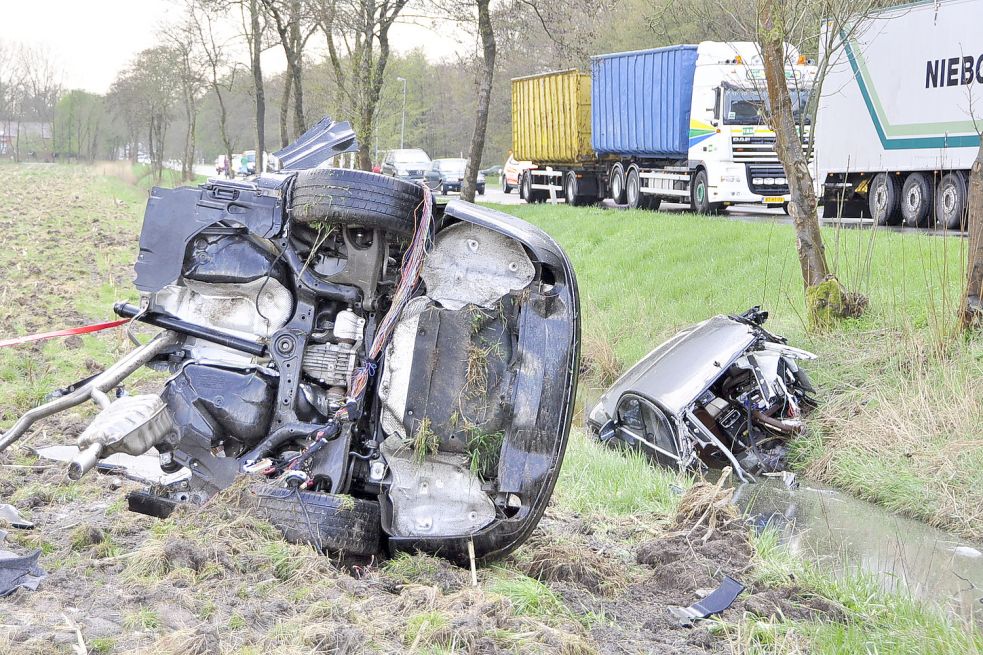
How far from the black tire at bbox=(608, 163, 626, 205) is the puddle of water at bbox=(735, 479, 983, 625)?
17119mm

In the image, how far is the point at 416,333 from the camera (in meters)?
4.34

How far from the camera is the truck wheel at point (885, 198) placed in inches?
635

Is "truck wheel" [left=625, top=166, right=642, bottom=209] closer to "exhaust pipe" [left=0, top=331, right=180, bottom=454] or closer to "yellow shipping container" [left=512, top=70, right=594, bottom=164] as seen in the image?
"yellow shipping container" [left=512, top=70, right=594, bottom=164]

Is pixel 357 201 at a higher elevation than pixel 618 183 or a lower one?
lower

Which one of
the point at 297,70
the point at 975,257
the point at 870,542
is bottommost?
the point at 870,542

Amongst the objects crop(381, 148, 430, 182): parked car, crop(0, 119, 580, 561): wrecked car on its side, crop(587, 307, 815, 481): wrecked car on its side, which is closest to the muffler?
crop(0, 119, 580, 561): wrecked car on its side

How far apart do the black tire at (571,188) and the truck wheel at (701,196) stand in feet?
20.5

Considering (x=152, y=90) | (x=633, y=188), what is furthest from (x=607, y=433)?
(x=152, y=90)

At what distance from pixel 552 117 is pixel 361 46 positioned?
6.16 meters

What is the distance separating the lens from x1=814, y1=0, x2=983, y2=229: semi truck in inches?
558

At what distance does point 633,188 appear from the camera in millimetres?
23219

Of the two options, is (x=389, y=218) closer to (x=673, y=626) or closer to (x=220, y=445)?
(x=220, y=445)

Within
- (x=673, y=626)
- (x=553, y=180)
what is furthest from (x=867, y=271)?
(x=553, y=180)

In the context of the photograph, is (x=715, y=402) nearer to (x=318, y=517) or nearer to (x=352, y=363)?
(x=352, y=363)
